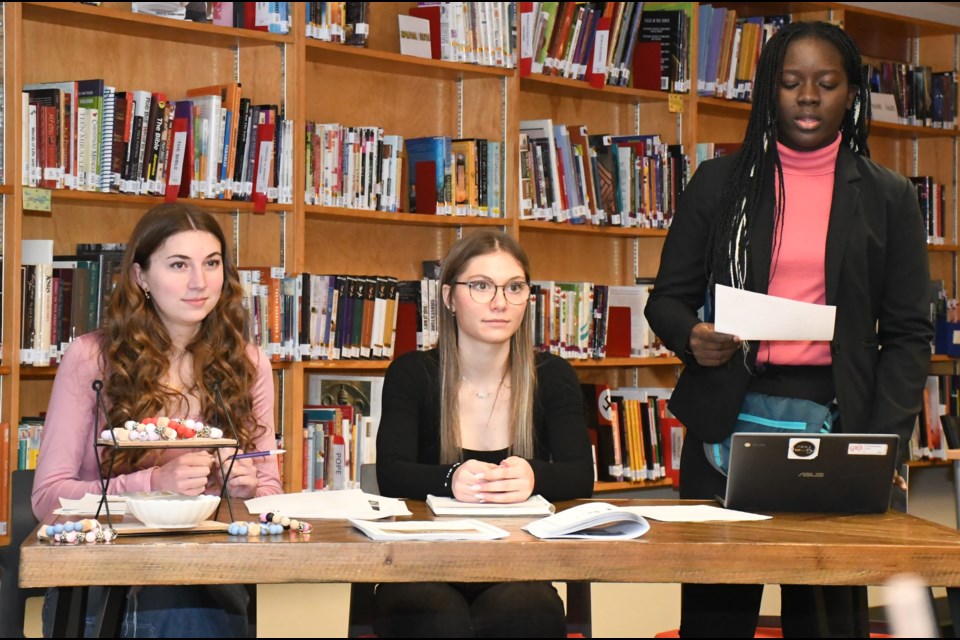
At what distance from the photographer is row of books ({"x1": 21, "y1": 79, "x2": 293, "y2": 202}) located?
3180 millimetres

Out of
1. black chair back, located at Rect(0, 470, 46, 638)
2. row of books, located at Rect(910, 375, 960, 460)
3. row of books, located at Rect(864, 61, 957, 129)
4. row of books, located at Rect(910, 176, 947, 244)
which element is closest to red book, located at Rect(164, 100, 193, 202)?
black chair back, located at Rect(0, 470, 46, 638)

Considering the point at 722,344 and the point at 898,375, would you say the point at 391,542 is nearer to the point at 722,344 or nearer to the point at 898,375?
the point at 722,344

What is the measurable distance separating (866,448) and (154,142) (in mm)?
2253

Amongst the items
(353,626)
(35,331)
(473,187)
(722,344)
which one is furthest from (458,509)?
(473,187)

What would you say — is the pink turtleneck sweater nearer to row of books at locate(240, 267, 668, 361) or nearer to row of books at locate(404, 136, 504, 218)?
row of books at locate(240, 267, 668, 361)

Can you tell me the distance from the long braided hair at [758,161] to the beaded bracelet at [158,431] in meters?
1.00

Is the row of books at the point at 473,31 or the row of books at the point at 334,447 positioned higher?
the row of books at the point at 473,31

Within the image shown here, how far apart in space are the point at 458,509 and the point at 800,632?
0.64m

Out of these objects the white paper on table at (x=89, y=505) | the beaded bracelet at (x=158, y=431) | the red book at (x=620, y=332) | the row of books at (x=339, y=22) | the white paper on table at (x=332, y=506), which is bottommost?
the white paper on table at (x=332, y=506)

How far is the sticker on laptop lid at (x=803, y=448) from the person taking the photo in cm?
187

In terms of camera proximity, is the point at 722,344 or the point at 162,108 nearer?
the point at 722,344

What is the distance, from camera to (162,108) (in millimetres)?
3357

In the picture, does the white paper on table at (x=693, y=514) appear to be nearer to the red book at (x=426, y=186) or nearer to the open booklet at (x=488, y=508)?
the open booklet at (x=488, y=508)

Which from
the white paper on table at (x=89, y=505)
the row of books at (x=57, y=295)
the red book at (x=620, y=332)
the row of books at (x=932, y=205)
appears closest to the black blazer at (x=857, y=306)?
the white paper on table at (x=89, y=505)
